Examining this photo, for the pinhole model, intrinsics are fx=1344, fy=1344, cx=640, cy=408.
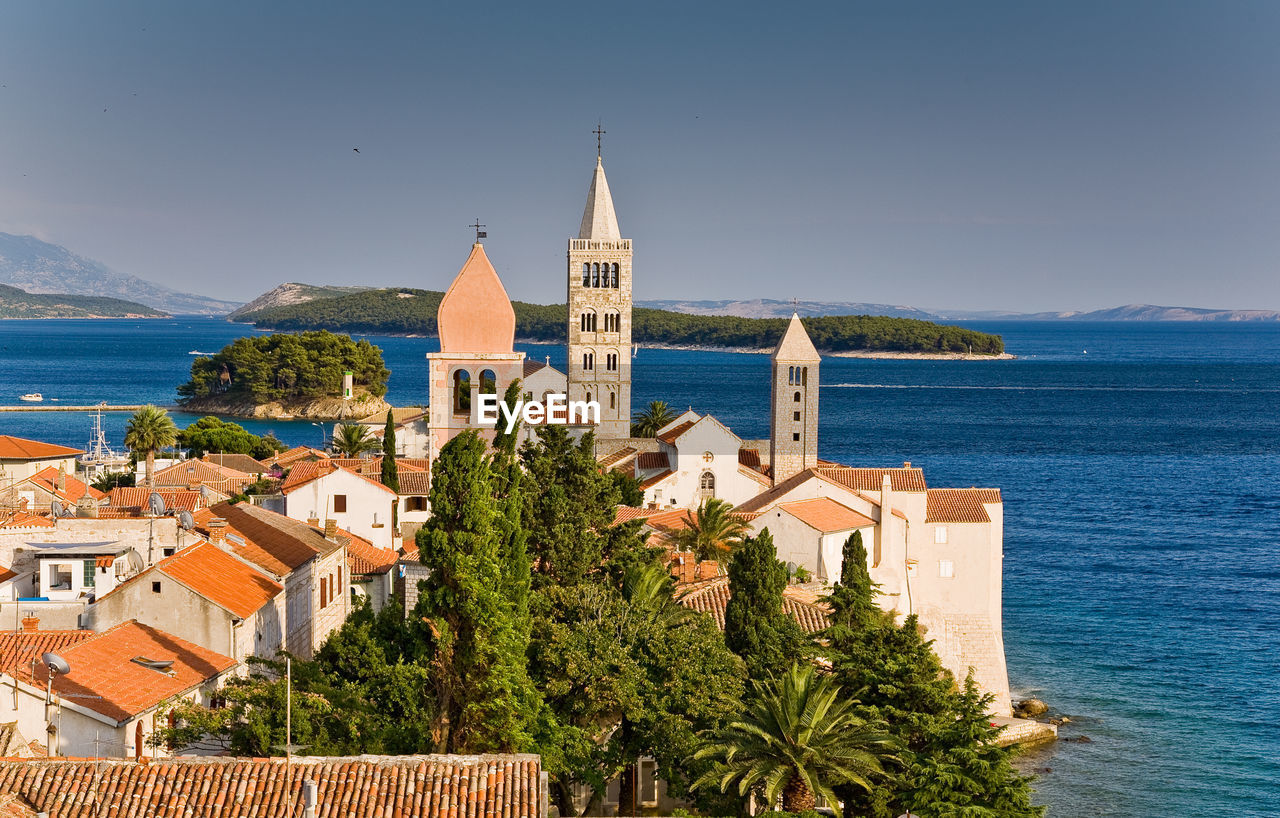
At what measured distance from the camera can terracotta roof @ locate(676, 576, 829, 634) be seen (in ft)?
97.7

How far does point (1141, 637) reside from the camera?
50.3 metres

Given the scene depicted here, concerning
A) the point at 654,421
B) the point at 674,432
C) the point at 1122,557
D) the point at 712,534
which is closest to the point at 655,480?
the point at 674,432

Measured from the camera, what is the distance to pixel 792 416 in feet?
186

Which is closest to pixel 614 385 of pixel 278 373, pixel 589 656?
pixel 589 656

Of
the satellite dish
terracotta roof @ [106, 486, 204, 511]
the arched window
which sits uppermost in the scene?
the arched window

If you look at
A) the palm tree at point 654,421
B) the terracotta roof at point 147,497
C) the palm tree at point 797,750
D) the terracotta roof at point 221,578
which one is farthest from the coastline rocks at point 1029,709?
the palm tree at point 654,421

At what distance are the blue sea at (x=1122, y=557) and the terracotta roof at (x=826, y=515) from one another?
26.6ft

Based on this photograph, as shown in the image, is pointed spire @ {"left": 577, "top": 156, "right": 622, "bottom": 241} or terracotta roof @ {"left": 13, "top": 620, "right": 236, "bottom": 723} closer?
terracotta roof @ {"left": 13, "top": 620, "right": 236, "bottom": 723}

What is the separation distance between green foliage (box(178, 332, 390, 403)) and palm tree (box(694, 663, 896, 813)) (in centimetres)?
12302

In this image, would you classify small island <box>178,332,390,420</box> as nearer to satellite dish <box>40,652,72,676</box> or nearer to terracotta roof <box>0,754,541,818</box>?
satellite dish <box>40,652,72,676</box>

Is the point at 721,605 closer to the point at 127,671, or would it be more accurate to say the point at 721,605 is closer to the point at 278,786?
the point at 127,671

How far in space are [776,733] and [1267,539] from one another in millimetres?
60996

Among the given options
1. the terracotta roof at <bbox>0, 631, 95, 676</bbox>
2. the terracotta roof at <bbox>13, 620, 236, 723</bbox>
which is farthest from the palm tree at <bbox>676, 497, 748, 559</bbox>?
the terracotta roof at <bbox>0, 631, 95, 676</bbox>

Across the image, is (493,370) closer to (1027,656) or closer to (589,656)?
(589,656)
